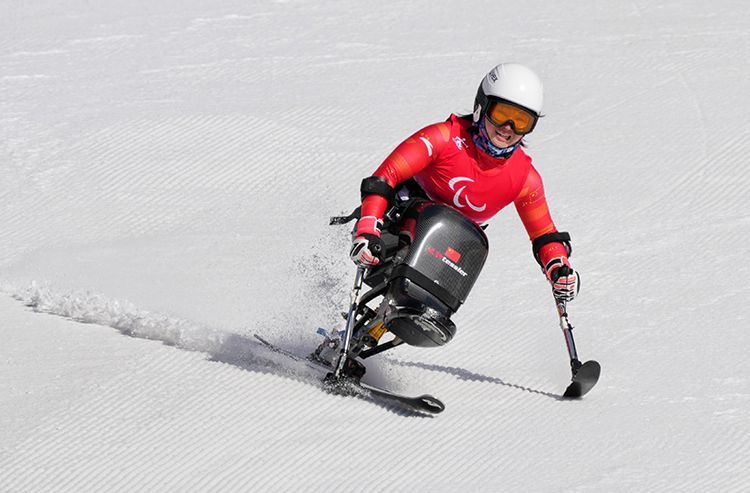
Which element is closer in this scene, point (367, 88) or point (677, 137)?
point (677, 137)

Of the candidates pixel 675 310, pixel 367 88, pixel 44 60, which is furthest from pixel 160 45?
pixel 675 310

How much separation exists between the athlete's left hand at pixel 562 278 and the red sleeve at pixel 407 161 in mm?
1051

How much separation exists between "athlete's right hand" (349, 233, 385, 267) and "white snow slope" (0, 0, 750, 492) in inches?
31.8

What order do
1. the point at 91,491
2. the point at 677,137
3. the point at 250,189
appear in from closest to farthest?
the point at 91,491, the point at 250,189, the point at 677,137

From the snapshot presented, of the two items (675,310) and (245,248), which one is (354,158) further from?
(675,310)

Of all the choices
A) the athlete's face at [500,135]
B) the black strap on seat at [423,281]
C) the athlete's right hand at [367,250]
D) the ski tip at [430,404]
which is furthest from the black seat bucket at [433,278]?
the athlete's face at [500,135]

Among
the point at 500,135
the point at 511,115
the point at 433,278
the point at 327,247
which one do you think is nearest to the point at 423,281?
the point at 433,278

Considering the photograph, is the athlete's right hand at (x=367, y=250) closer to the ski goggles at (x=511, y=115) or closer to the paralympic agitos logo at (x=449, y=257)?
the paralympic agitos logo at (x=449, y=257)

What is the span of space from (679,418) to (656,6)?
32.6 ft

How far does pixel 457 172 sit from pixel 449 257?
52 cm

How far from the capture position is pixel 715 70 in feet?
44.1

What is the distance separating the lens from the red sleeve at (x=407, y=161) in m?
6.76

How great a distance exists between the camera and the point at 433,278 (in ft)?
21.9

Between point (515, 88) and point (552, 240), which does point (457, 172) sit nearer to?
point (515, 88)
